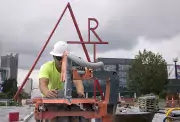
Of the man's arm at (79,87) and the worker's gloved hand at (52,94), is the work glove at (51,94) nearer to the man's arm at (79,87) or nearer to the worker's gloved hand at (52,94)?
the worker's gloved hand at (52,94)

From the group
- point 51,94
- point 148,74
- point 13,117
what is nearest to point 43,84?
point 51,94

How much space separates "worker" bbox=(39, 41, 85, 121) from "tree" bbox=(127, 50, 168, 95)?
55626 mm

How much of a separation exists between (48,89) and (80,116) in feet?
2.78

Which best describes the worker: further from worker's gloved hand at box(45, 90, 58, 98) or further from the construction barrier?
the construction barrier

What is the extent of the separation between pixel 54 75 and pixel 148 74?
56204mm

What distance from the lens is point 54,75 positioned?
462 cm

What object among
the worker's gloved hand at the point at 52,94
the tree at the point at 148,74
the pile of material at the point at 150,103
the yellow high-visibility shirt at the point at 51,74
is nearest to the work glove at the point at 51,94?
the worker's gloved hand at the point at 52,94

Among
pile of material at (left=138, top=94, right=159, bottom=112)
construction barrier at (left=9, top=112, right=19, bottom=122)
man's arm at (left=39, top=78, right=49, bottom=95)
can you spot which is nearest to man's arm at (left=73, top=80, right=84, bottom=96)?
man's arm at (left=39, top=78, right=49, bottom=95)

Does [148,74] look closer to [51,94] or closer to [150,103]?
[150,103]

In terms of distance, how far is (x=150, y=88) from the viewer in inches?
2328

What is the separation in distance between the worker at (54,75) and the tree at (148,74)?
55626mm

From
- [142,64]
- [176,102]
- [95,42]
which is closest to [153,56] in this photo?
[142,64]

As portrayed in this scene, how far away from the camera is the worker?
14.4 feet

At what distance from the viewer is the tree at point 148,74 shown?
59.6 m
